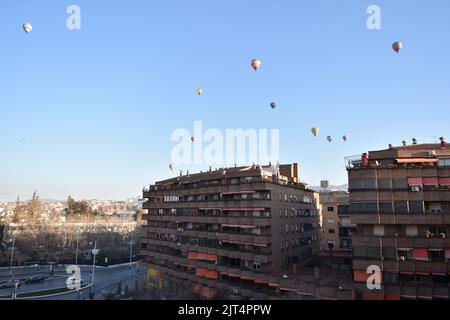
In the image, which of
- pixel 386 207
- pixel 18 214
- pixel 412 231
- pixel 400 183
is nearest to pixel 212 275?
pixel 386 207

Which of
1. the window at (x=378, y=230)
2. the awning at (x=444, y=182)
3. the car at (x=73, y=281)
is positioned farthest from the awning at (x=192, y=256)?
the awning at (x=444, y=182)

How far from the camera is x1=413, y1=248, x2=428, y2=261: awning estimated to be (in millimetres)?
32031

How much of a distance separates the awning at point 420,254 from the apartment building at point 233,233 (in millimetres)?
11908

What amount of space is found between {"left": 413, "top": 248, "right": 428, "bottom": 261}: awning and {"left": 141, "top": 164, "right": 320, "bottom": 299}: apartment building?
11908mm

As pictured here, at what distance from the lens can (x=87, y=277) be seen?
7231cm

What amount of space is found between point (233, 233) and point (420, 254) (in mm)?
21125

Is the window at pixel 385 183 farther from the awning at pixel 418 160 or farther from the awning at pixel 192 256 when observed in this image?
the awning at pixel 192 256

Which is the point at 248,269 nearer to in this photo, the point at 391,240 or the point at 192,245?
the point at 192,245

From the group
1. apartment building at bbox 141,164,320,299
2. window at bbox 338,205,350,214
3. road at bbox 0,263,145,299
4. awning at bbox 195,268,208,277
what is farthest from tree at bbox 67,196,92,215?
window at bbox 338,205,350,214

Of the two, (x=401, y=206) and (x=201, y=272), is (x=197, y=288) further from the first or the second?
(x=401, y=206)

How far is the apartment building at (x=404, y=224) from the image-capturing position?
104 ft

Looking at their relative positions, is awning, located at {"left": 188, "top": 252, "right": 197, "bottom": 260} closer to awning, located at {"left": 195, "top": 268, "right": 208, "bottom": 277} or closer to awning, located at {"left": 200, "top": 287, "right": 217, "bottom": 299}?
awning, located at {"left": 195, "top": 268, "right": 208, "bottom": 277}

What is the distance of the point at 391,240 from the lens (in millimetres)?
33125
